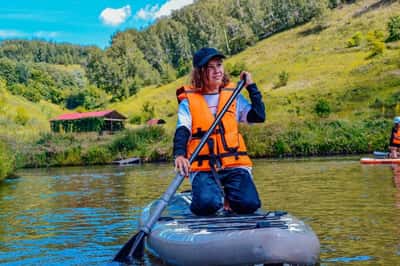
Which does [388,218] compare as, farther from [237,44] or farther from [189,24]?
[189,24]

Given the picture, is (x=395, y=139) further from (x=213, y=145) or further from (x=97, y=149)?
(x=97, y=149)

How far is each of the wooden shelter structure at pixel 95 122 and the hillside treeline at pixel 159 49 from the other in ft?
99.1

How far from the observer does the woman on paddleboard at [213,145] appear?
590cm

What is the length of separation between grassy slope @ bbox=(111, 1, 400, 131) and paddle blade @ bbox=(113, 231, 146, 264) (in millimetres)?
31290

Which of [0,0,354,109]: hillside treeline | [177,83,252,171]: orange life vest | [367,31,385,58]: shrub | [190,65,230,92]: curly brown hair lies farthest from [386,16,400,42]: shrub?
[177,83,252,171]: orange life vest

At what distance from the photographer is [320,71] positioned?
65062mm

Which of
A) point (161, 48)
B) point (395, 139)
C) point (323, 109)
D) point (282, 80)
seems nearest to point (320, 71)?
point (282, 80)

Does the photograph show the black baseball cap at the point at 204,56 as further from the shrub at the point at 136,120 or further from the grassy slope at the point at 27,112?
the shrub at the point at 136,120

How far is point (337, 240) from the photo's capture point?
6.62m

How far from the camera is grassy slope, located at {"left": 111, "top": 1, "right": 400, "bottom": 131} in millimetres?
49125

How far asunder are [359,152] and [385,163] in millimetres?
12134

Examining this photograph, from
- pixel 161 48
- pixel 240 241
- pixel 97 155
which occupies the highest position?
pixel 161 48

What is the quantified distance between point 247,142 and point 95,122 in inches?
1155

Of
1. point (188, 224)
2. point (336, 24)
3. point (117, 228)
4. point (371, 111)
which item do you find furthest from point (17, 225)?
point (336, 24)
